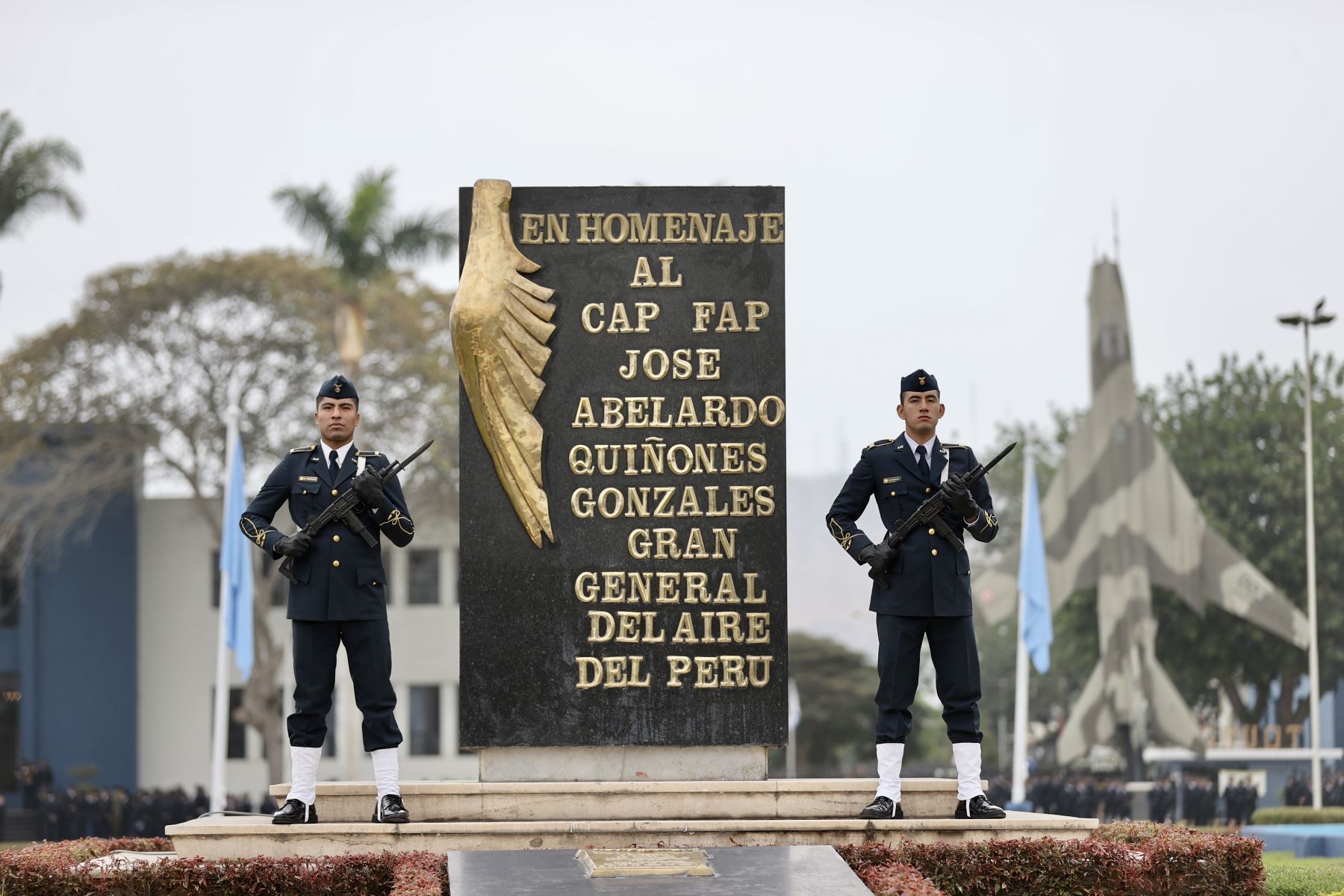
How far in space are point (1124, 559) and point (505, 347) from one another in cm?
3133

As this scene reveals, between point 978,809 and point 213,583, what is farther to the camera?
point 213,583

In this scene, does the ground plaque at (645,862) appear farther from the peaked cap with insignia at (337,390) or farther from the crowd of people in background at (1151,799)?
the crowd of people in background at (1151,799)

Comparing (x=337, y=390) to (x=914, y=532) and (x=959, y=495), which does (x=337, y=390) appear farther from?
(x=959, y=495)

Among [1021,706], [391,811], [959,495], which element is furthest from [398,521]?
[1021,706]

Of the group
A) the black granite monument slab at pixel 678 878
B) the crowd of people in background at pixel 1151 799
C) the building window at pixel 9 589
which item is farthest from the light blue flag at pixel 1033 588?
the building window at pixel 9 589

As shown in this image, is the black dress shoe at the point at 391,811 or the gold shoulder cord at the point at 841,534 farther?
the gold shoulder cord at the point at 841,534

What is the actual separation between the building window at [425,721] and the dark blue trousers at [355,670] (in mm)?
31443

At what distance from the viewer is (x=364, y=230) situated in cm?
3138

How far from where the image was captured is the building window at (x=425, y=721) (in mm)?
39469

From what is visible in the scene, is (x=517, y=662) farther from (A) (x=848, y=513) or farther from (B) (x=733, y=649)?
(A) (x=848, y=513)

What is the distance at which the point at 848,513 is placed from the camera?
8.91m

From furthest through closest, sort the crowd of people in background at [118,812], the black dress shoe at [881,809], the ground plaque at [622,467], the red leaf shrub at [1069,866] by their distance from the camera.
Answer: the crowd of people in background at [118,812], the ground plaque at [622,467], the black dress shoe at [881,809], the red leaf shrub at [1069,866]

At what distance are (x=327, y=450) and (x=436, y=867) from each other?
2.32 meters

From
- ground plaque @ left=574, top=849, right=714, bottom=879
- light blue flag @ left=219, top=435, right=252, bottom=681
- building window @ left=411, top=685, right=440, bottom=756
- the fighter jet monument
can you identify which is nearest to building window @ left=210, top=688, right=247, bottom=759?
building window @ left=411, top=685, right=440, bottom=756
